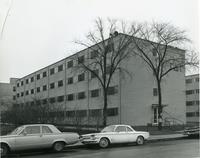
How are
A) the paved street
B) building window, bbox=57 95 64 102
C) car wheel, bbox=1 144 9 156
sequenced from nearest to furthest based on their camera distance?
the paved street
car wheel, bbox=1 144 9 156
building window, bbox=57 95 64 102

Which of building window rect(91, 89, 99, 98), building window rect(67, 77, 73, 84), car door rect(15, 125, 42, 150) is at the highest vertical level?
building window rect(67, 77, 73, 84)

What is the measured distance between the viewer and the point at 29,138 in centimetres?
1425

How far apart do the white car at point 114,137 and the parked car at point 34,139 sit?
1574mm

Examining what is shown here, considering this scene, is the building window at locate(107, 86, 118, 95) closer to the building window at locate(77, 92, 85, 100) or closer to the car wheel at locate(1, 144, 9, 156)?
the building window at locate(77, 92, 85, 100)

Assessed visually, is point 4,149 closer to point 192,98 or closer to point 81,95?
point 81,95

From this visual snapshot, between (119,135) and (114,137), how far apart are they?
38 cm

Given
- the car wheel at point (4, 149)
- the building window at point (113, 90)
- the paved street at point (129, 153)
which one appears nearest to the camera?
A: the paved street at point (129, 153)

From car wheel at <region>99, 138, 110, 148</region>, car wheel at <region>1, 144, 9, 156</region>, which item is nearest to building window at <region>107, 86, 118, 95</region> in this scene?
car wheel at <region>99, 138, 110, 148</region>

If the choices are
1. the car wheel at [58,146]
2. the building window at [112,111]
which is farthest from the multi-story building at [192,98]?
the car wheel at [58,146]

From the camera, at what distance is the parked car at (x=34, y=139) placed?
13734mm

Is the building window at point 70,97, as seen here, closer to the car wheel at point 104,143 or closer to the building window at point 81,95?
the building window at point 81,95

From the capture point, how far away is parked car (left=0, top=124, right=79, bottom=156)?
45.1 ft

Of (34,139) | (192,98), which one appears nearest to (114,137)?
(34,139)

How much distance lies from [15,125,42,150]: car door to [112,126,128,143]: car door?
4.69 m
